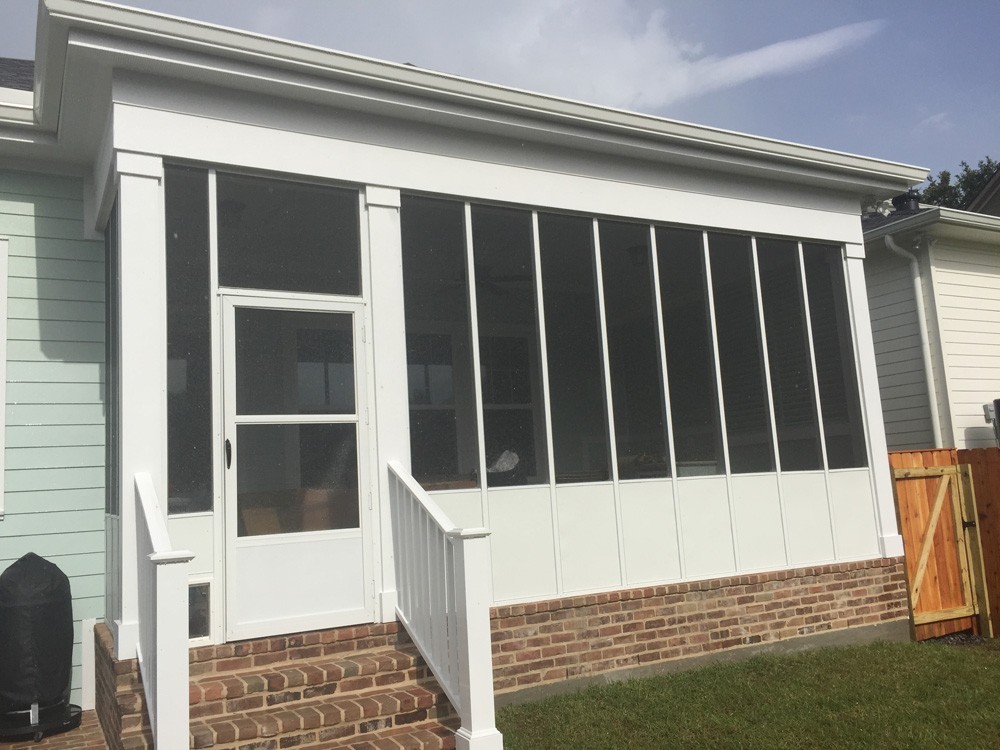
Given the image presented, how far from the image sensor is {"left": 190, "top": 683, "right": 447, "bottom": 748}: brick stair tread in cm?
389

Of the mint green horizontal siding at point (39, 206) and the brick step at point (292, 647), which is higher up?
the mint green horizontal siding at point (39, 206)

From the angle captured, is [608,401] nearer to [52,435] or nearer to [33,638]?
[52,435]

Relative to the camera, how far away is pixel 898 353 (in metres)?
9.41

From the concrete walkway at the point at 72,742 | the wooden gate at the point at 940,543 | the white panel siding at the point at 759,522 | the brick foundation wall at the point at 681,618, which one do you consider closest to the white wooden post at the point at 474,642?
the brick foundation wall at the point at 681,618

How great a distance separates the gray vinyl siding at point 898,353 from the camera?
30.2 feet

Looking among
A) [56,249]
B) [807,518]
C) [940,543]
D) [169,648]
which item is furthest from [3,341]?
[940,543]

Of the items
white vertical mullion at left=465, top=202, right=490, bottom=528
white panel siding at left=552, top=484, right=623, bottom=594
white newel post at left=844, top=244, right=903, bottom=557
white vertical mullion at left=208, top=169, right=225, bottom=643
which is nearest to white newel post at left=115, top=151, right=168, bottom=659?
white vertical mullion at left=208, top=169, right=225, bottom=643

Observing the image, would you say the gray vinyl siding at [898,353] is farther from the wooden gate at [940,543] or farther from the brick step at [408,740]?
the brick step at [408,740]

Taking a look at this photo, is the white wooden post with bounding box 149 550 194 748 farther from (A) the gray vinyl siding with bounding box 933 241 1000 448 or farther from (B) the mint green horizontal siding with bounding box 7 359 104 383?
(A) the gray vinyl siding with bounding box 933 241 1000 448

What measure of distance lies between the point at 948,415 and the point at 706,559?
4274mm

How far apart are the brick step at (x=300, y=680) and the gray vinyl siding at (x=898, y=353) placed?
22.1 ft

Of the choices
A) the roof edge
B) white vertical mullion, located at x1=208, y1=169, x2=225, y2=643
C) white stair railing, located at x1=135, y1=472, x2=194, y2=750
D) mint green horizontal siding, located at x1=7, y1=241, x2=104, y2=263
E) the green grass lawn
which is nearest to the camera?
white stair railing, located at x1=135, y1=472, x2=194, y2=750

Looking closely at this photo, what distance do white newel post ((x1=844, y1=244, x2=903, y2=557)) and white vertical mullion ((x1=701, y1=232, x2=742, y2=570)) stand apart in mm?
1457

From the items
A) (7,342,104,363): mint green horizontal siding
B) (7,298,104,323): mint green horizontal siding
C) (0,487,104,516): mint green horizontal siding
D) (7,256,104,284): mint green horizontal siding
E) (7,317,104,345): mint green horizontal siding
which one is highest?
(7,256,104,284): mint green horizontal siding
